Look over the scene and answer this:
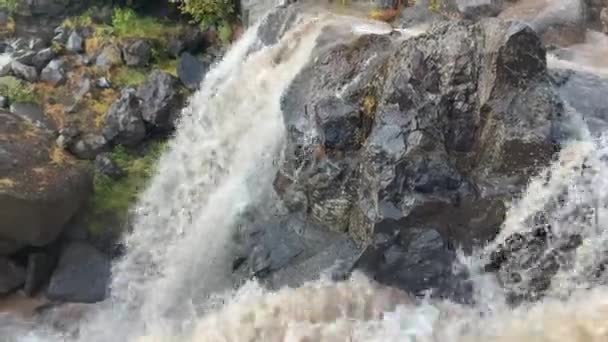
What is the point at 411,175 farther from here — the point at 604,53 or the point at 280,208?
the point at 604,53

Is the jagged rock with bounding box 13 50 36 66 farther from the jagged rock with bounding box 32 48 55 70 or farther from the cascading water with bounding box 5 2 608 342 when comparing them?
the cascading water with bounding box 5 2 608 342

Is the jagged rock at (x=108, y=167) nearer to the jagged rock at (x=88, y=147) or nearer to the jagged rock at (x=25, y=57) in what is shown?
the jagged rock at (x=88, y=147)

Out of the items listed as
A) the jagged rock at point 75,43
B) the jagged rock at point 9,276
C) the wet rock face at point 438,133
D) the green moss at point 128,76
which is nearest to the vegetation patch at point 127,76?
the green moss at point 128,76

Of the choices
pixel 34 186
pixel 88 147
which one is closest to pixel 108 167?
pixel 88 147

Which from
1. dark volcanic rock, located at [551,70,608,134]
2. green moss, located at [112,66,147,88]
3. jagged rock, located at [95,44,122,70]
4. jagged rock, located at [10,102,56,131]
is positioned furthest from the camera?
jagged rock, located at [95,44,122,70]

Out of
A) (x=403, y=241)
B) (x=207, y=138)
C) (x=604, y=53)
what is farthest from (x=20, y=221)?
(x=604, y=53)

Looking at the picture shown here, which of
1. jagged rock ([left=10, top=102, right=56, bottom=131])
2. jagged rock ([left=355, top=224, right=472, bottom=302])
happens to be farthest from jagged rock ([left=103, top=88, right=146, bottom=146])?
jagged rock ([left=355, top=224, right=472, bottom=302])
